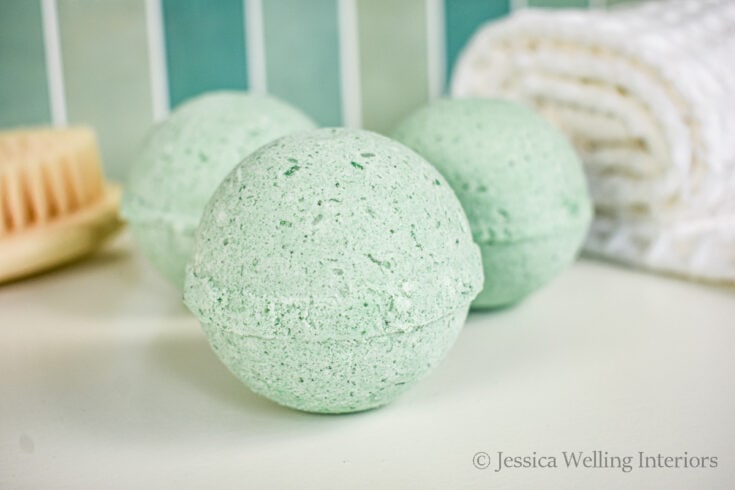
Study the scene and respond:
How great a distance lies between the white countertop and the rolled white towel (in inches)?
2.9

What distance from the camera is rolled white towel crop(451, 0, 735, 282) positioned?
25.6 inches

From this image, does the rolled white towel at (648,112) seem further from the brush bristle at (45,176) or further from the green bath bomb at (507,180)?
the brush bristle at (45,176)

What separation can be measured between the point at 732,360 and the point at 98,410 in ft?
1.30

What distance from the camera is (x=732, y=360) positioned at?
20.1 inches

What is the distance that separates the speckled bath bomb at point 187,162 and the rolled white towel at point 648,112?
27 cm

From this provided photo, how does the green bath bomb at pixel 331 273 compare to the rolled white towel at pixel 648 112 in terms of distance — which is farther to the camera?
the rolled white towel at pixel 648 112

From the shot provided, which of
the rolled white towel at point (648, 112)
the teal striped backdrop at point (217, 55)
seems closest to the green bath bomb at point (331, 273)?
the rolled white towel at point (648, 112)

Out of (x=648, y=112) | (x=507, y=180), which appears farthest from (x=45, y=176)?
(x=648, y=112)

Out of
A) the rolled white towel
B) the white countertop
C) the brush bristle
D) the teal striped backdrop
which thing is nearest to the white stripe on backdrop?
the teal striped backdrop

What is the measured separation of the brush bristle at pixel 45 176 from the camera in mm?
690

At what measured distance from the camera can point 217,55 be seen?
94 cm

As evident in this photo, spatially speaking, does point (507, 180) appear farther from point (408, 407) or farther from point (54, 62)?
point (54, 62)

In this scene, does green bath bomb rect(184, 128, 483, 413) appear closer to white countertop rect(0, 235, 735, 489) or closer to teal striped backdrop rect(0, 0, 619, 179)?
white countertop rect(0, 235, 735, 489)

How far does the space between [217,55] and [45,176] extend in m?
0.30
